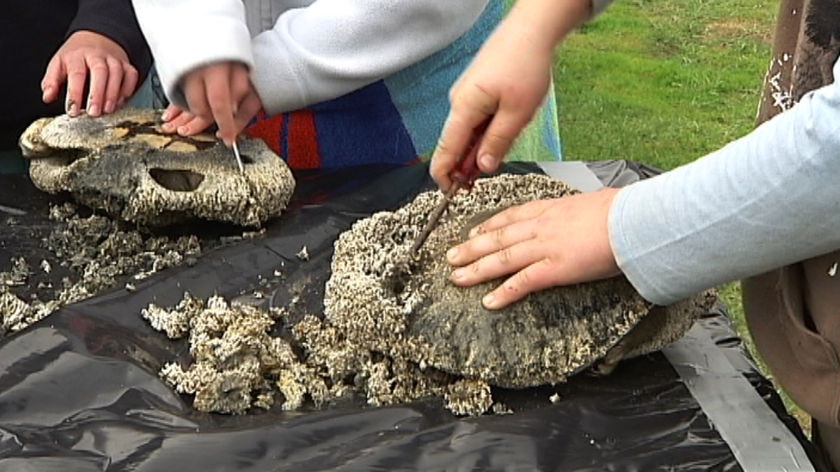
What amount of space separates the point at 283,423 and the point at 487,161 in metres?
0.31

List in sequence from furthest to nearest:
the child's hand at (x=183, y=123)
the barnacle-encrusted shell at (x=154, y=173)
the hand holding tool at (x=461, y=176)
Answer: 1. the child's hand at (x=183, y=123)
2. the barnacle-encrusted shell at (x=154, y=173)
3. the hand holding tool at (x=461, y=176)

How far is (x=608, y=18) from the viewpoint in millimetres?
4531

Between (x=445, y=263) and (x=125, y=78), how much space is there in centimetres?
67

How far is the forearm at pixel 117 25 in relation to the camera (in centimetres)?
158

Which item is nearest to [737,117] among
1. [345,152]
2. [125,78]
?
[345,152]

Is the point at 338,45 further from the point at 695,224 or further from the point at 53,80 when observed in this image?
the point at 695,224

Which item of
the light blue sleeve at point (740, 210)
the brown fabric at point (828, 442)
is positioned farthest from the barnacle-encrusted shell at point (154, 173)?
the brown fabric at point (828, 442)

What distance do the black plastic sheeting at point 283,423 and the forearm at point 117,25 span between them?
0.66m

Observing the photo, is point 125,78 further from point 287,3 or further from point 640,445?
point 640,445

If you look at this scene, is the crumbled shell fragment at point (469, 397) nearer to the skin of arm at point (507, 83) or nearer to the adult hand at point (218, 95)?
the skin of arm at point (507, 83)

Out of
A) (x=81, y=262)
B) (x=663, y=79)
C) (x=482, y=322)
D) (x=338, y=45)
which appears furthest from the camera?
(x=663, y=79)

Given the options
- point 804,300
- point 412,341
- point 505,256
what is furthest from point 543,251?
point 804,300

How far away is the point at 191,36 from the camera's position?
1296 mm

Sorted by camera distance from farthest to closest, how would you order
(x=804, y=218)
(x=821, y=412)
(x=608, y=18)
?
(x=608, y=18), (x=821, y=412), (x=804, y=218)
